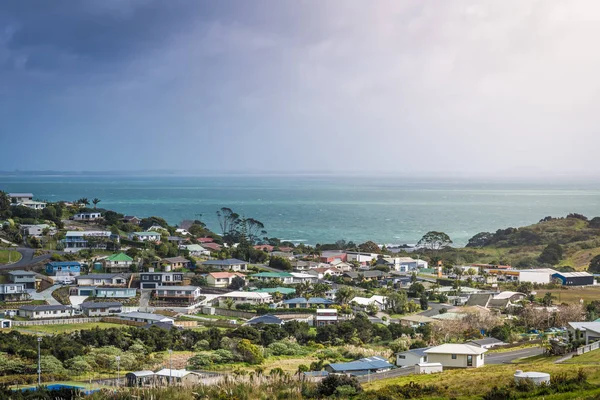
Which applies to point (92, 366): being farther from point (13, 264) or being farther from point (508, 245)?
point (508, 245)

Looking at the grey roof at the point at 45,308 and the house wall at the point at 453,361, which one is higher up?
the house wall at the point at 453,361

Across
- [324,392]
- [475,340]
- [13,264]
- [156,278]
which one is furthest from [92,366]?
[13,264]

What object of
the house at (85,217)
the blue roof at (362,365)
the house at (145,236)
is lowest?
the blue roof at (362,365)

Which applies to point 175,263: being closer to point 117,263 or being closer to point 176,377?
point 117,263

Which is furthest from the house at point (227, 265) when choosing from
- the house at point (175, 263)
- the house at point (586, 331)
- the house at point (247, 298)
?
the house at point (586, 331)

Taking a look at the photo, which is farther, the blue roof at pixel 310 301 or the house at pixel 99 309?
the blue roof at pixel 310 301

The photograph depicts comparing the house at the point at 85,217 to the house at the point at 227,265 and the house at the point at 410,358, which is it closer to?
the house at the point at 227,265

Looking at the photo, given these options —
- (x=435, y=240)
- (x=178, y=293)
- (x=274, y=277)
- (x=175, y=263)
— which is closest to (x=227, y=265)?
(x=175, y=263)
